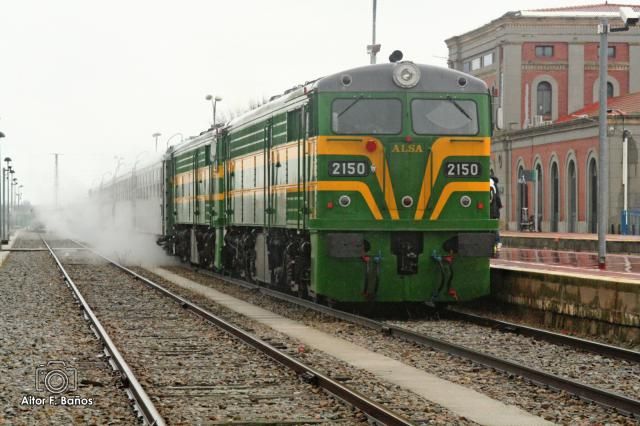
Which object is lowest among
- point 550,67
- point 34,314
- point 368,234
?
point 34,314

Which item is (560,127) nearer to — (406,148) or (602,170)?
(602,170)

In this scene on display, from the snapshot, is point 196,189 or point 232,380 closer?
point 232,380

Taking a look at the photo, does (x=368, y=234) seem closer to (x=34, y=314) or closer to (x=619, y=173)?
(x=34, y=314)

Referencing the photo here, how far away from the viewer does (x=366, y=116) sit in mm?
18688

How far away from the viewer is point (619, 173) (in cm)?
6269

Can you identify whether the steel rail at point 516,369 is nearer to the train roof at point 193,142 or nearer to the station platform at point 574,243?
the train roof at point 193,142

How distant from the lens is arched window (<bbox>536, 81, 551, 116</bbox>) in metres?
79.5

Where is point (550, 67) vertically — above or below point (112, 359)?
above

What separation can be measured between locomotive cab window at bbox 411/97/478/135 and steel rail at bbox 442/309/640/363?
283cm

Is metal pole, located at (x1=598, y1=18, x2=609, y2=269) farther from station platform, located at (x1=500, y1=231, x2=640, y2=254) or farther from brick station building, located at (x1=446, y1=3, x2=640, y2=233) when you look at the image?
brick station building, located at (x1=446, y1=3, x2=640, y2=233)

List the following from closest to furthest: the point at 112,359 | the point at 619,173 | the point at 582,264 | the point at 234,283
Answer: the point at 112,359 < the point at 234,283 < the point at 582,264 < the point at 619,173

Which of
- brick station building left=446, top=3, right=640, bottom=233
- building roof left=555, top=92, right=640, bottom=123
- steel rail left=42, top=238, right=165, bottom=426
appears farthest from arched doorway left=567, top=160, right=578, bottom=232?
steel rail left=42, top=238, right=165, bottom=426

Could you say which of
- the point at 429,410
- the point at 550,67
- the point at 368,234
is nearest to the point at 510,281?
the point at 368,234

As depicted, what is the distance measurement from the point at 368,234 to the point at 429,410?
26.6ft
